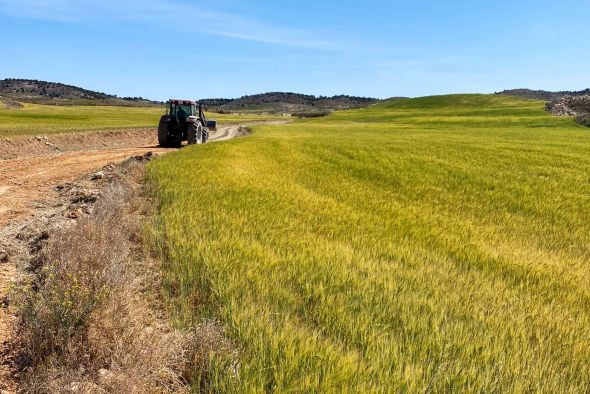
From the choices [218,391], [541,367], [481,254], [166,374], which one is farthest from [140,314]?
[481,254]

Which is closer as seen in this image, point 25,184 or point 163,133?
point 25,184

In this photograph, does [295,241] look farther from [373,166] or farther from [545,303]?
[373,166]

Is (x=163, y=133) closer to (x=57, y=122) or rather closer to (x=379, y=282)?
(x=379, y=282)

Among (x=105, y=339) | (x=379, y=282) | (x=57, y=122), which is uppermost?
(x=57, y=122)

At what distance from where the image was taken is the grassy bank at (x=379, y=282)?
3258mm

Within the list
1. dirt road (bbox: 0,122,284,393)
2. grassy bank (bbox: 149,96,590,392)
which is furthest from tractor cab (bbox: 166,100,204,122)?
grassy bank (bbox: 149,96,590,392)

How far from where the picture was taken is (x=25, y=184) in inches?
521

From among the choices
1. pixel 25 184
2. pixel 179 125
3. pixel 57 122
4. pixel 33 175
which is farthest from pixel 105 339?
pixel 57 122

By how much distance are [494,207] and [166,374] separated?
1075 centimetres

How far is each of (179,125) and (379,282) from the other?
25.0 metres

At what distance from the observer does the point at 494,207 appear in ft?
39.1

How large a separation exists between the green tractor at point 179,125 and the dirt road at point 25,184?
5.79 m

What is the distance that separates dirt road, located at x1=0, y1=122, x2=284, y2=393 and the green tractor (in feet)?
19.0

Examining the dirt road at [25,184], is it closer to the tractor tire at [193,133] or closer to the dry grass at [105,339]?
the dry grass at [105,339]
